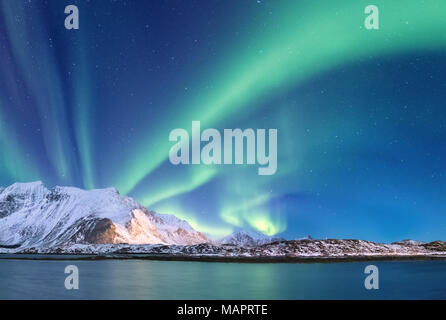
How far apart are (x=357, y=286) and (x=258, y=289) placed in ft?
A: 60.7

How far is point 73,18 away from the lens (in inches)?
1948

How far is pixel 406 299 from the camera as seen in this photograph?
52.8m

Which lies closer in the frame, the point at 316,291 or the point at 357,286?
the point at 316,291
